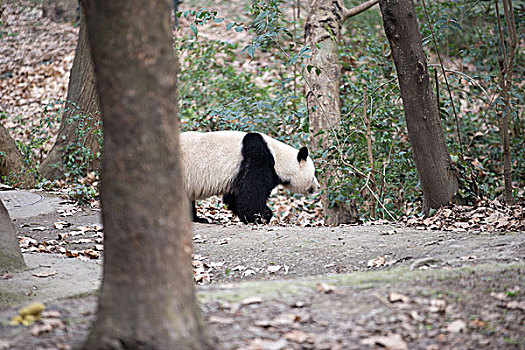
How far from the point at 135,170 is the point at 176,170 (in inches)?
7.4

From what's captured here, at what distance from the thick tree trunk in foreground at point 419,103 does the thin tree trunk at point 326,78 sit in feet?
7.26

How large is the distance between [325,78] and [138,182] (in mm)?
6711

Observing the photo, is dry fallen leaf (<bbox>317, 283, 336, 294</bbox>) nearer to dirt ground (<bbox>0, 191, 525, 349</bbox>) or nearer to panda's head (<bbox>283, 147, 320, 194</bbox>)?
dirt ground (<bbox>0, 191, 525, 349</bbox>)

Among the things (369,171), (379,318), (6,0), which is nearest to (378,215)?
(369,171)

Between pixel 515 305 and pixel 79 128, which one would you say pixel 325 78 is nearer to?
pixel 79 128

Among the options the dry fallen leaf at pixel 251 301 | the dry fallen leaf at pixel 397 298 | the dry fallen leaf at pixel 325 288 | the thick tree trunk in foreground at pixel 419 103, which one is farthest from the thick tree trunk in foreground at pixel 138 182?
the thick tree trunk in foreground at pixel 419 103

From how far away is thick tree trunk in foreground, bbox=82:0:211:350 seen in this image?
2168mm

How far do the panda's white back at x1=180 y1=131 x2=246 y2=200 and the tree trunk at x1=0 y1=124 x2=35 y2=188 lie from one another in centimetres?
365

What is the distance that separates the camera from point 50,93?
49.6 feet

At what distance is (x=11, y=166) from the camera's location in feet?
30.0

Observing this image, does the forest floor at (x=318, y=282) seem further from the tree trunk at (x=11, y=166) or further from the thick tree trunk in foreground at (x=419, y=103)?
the tree trunk at (x=11, y=166)

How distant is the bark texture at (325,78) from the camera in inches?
325

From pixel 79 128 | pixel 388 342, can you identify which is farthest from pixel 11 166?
pixel 388 342

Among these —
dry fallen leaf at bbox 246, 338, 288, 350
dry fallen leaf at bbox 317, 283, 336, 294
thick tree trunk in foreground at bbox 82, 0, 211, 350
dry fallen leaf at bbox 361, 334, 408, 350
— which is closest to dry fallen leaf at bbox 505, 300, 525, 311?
dry fallen leaf at bbox 361, 334, 408, 350
